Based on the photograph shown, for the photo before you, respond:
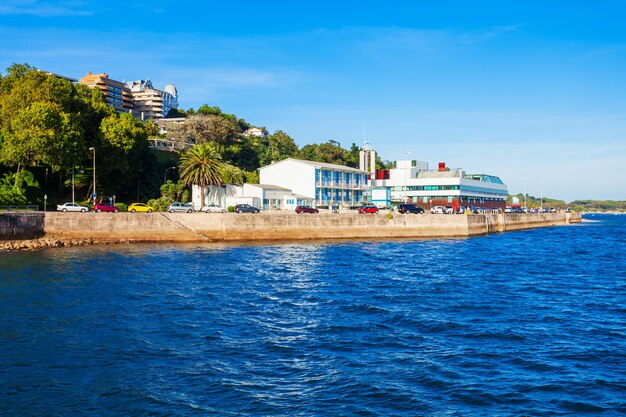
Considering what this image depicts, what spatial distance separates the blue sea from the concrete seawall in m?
18.4

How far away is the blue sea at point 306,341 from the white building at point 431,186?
327 feet

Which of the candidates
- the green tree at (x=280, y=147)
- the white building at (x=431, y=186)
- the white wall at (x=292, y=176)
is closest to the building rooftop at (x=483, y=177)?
the white building at (x=431, y=186)

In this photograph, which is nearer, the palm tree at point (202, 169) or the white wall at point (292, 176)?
the palm tree at point (202, 169)

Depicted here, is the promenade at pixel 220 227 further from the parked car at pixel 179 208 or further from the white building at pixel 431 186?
the white building at pixel 431 186

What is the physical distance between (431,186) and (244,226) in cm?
8776

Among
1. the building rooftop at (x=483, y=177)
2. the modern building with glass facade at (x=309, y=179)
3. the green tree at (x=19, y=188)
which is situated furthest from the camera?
the building rooftop at (x=483, y=177)

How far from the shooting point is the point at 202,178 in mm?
87000

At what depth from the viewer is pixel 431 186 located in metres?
147

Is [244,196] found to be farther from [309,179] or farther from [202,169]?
[309,179]

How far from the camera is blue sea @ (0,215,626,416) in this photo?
55.0 feet

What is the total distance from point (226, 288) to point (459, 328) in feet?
53.3

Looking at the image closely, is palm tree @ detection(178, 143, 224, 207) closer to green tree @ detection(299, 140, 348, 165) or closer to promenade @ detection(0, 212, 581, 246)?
promenade @ detection(0, 212, 581, 246)

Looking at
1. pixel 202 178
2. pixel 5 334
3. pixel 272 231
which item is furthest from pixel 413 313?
pixel 202 178

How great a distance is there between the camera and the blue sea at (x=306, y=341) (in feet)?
55.0
